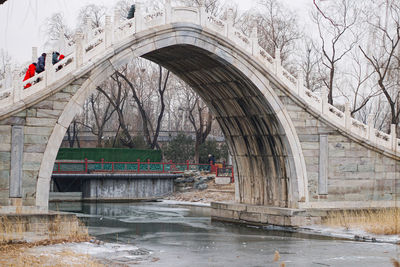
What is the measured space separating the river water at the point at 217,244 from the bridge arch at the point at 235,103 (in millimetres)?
2057

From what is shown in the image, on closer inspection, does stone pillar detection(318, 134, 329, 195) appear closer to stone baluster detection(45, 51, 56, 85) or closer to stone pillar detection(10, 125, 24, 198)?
stone baluster detection(45, 51, 56, 85)

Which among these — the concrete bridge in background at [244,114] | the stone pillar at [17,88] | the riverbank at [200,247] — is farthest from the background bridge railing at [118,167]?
the stone pillar at [17,88]

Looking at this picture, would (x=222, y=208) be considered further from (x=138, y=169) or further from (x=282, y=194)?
(x=138, y=169)

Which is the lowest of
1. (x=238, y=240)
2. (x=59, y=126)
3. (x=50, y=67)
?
(x=238, y=240)

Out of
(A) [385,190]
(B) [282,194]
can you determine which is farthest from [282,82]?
(A) [385,190]

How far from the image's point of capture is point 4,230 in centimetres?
1603

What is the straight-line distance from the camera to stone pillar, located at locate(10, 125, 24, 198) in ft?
57.2

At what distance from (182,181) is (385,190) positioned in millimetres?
18848

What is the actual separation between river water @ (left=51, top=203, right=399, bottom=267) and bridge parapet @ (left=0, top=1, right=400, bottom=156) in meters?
4.91

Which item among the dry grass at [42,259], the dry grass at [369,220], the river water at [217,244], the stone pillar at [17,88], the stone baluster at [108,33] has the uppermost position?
the stone baluster at [108,33]

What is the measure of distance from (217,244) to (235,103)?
7.69 meters

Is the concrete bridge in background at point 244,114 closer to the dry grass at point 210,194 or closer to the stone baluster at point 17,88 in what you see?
the stone baluster at point 17,88

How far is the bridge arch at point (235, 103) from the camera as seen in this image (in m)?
19.4

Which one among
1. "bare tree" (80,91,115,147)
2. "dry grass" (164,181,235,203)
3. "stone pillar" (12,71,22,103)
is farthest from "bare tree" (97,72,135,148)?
"stone pillar" (12,71,22,103)
